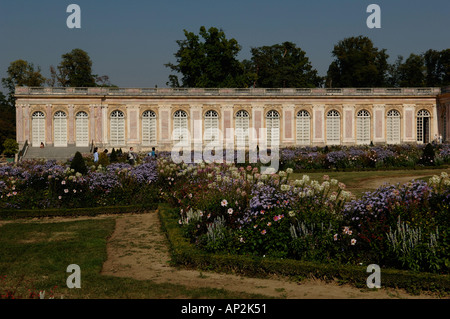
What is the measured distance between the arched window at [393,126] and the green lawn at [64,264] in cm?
3427

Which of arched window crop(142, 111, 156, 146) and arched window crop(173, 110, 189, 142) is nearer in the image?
arched window crop(142, 111, 156, 146)

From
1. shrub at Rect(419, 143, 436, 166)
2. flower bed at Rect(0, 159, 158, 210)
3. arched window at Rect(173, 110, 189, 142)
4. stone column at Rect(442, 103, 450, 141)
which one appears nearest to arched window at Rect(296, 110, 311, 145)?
arched window at Rect(173, 110, 189, 142)

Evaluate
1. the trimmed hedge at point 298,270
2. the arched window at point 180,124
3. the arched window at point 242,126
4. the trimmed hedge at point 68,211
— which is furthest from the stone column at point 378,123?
the trimmed hedge at point 298,270

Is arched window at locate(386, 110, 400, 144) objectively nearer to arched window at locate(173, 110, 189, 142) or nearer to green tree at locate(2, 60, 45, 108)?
arched window at locate(173, 110, 189, 142)

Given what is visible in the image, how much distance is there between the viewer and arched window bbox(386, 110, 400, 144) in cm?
4119

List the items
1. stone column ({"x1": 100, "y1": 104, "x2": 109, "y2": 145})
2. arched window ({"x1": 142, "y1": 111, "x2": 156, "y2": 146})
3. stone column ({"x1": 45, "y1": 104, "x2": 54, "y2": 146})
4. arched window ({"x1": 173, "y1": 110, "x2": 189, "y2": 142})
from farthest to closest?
arched window ({"x1": 173, "y1": 110, "x2": 189, "y2": 142}) < arched window ({"x1": 142, "y1": 111, "x2": 156, "y2": 146}) < stone column ({"x1": 100, "y1": 104, "x2": 109, "y2": 145}) < stone column ({"x1": 45, "y1": 104, "x2": 54, "y2": 146})

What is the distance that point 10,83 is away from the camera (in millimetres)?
59094

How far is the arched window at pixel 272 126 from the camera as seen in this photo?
1613 inches

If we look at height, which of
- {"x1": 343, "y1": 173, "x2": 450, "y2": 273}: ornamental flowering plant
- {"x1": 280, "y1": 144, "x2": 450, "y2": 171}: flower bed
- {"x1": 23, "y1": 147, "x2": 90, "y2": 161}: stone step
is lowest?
{"x1": 343, "y1": 173, "x2": 450, "y2": 273}: ornamental flowering plant

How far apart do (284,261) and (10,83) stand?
59952 mm

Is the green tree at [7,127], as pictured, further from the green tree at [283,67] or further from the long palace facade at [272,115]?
the green tree at [283,67]

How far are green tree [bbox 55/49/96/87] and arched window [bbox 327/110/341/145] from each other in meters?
31.8

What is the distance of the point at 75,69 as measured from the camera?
193 feet
